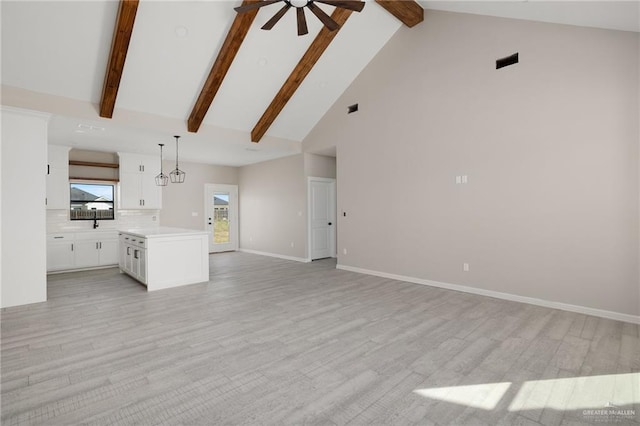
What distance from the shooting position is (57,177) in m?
6.52

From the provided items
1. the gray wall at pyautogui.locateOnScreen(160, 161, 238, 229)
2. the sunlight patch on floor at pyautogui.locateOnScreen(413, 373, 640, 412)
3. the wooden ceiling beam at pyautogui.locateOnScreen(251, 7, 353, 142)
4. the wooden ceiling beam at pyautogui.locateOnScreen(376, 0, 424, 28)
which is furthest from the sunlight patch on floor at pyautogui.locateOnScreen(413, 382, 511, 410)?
the gray wall at pyautogui.locateOnScreen(160, 161, 238, 229)

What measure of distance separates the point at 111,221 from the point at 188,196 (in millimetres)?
2029

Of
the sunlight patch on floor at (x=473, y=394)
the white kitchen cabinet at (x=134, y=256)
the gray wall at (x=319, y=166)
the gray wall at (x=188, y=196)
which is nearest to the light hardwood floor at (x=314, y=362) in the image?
the sunlight patch on floor at (x=473, y=394)

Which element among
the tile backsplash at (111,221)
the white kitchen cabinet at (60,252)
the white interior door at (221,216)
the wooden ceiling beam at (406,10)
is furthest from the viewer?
the white interior door at (221,216)

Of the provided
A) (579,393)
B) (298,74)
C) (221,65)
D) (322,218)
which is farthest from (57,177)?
(579,393)

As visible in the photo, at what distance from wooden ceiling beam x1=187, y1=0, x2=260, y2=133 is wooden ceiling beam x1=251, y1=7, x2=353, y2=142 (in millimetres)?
1201

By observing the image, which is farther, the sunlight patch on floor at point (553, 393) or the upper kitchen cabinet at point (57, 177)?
the upper kitchen cabinet at point (57, 177)

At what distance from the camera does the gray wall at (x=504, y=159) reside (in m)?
3.49

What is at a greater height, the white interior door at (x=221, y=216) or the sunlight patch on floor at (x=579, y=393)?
the white interior door at (x=221, y=216)

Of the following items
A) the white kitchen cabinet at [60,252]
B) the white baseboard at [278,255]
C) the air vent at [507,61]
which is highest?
the air vent at [507,61]

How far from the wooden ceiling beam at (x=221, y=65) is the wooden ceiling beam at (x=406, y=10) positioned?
6.55 feet

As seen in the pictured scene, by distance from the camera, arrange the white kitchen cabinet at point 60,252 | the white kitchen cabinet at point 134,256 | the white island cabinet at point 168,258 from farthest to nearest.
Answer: the white kitchen cabinet at point 60,252
the white kitchen cabinet at point 134,256
the white island cabinet at point 168,258

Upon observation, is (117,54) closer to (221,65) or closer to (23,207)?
(221,65)

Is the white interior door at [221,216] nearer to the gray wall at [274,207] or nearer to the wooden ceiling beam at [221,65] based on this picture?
the gray wall at [274,207]
